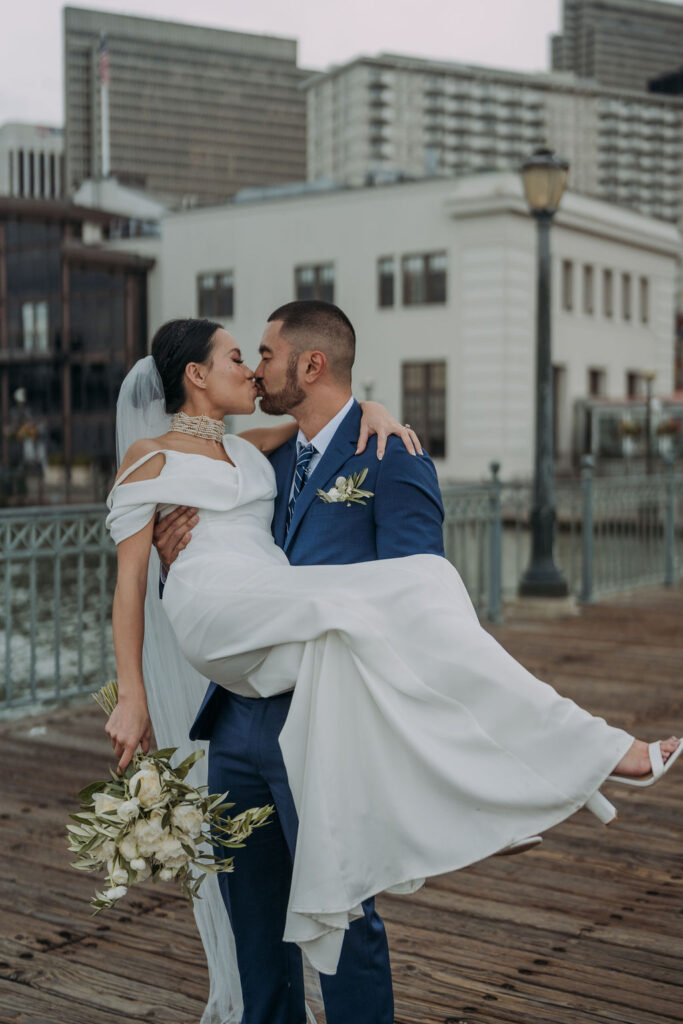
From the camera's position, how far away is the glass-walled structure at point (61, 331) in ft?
157

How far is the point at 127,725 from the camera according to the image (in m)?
2.68

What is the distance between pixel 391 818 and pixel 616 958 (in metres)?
1.74

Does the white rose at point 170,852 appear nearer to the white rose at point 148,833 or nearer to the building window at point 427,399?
the white rose at point 148,833

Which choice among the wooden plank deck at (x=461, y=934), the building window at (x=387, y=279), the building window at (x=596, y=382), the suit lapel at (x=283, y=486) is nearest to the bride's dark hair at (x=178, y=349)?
the suit lapel at (x=283, y=486)

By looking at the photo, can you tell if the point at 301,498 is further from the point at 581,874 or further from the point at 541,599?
the point at 541,599

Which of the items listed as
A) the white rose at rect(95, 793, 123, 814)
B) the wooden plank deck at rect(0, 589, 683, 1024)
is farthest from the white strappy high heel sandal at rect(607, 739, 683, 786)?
the wooden plank deck at rect(0, 589, 683, 1024)

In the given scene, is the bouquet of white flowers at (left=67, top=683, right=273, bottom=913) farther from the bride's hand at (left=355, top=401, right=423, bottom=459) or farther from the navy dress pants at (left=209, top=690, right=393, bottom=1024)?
the bride's hand at (left=355, top=401, right=423, bottom=459)

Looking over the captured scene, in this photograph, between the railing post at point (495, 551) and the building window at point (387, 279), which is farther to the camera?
the building window at point (387, 279)

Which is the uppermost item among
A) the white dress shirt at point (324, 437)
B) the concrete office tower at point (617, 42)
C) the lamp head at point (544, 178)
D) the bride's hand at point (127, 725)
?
the concrete office tower at point (617, 42)

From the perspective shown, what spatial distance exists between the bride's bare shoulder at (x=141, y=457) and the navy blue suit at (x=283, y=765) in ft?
1.08

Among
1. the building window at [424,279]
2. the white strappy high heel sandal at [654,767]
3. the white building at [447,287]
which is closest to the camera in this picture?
the white strappy high heel sandal at [654,767]

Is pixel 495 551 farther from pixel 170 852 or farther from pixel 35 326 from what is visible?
pixel 35 326

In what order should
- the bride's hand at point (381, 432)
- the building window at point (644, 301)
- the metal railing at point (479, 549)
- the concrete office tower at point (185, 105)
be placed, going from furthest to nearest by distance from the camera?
1. the concrete office tower at point (185, 105)
2. the building window at point (644, 301)
3. the metal railing at point (479, 549)
4. the bride's hand at point (381, 432)

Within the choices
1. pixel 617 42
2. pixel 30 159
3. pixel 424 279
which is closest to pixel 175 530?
pixel 424 279
